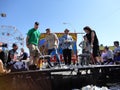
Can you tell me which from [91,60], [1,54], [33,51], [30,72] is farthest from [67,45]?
[30,72]

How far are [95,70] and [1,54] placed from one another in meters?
3.22

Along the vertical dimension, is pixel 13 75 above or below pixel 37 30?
below

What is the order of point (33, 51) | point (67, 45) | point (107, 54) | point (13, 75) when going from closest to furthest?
point (13, 75), point (33, 51), point (67, 45), point (107, 54)

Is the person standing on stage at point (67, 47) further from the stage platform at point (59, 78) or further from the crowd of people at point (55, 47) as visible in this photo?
the stage platform at point (59, 78)

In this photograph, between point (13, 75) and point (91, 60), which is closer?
point (13, 75)

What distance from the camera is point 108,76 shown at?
388 inches

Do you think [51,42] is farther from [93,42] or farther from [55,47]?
[93,42]

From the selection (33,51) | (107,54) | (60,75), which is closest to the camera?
(60,75)

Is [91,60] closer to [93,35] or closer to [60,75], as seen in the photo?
[93,35]

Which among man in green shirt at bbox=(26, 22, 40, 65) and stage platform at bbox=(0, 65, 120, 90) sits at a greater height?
man in green shirt at bbox=(26, 22, 40, 65)

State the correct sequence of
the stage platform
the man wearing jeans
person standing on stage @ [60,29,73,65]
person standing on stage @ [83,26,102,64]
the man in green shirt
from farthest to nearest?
person standing on stage @ [60,29,73,65]
the man wearing jeans
person standing on stage @ [83,26,102,64]
the man in green shirt
the stage platform

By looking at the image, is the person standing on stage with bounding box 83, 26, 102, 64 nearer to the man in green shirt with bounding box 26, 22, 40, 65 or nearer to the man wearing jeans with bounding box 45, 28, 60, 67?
the man wearing jeans with bounding box 45, 28, 60, 67

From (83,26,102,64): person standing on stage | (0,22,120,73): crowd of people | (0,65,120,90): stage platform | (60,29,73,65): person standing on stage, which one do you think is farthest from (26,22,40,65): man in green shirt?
(83,26,102,64): person standing on stage

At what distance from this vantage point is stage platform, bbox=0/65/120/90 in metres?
7.11
